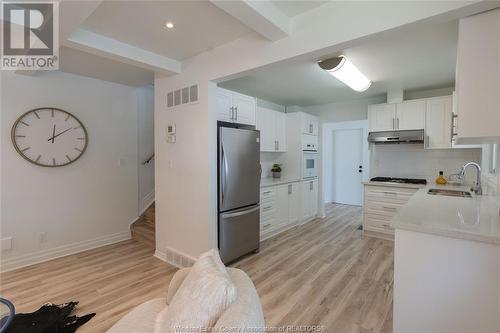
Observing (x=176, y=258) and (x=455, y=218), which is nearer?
(x=455, y=218)

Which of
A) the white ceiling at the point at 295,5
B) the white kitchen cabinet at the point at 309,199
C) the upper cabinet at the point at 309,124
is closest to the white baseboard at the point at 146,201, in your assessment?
the white kitchen cabinet at the point at 309,199

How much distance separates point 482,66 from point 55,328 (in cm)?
344

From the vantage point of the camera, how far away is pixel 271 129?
439cm

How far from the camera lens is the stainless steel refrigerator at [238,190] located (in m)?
2.85

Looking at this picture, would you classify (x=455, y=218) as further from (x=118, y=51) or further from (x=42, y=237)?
(x=42, y=237)

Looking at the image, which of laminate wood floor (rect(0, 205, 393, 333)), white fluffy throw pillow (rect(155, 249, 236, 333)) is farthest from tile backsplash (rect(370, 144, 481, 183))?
white fluffy throw pillow (rect(155, 249, 236, 333))

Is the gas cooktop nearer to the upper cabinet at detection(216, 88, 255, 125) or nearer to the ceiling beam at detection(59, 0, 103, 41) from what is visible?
the upper cabinet at detection(216, 88, 255, 125)

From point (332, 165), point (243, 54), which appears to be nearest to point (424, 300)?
point (243, 54)

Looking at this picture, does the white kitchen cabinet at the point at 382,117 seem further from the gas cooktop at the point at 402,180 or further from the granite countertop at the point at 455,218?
the granite countertop at the point at 455,218

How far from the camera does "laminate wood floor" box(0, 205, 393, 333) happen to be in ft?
6.76

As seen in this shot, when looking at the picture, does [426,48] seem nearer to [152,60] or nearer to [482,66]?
[482,66]

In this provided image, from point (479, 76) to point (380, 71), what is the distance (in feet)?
6.08

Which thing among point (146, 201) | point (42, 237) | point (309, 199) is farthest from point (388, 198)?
point (42, 237)
